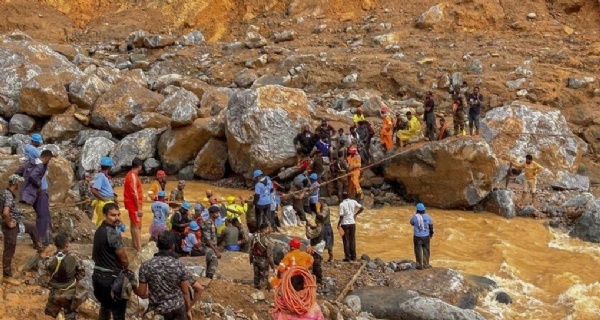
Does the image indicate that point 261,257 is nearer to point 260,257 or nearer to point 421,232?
point 260,257

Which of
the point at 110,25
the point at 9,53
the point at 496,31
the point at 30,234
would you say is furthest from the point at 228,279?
the point at 110,25

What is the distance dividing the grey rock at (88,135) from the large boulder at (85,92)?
1.04 metres

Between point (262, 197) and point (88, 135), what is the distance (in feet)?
29.2

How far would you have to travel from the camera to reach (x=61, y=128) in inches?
757

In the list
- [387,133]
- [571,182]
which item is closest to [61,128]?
[387,133]

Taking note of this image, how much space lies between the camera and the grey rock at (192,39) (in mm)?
27531

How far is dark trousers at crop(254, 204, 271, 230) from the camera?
12250 mm

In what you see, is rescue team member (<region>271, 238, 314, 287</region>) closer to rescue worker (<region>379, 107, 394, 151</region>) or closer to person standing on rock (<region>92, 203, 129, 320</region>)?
person standing on rock (<region>92, 203, 129, 320</region>)

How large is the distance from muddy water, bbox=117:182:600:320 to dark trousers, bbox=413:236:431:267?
3.73ft

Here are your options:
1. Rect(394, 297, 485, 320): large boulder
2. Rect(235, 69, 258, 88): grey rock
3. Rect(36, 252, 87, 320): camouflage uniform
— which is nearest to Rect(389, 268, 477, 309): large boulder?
Rect(394, 297, 485, 320): large boulder

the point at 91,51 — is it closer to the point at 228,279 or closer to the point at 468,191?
the point at 468,191

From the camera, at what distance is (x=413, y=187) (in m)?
15.8

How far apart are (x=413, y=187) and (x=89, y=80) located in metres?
10.8

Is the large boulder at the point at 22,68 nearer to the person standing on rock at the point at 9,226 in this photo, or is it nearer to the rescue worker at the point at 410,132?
the rescue worker at the point at 410,132
